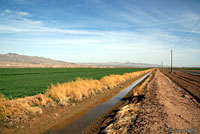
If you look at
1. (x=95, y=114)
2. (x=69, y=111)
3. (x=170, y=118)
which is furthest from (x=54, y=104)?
(x=170, y=118)

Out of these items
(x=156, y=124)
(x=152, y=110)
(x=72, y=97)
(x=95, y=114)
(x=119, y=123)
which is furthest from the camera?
(x=72, y=97)

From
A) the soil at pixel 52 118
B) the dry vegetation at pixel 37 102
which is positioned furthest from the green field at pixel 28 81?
the soil at pixel 52 118

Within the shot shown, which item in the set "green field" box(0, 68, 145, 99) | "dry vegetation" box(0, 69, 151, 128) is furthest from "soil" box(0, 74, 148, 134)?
"green field" box(0, 68, 145, 99)

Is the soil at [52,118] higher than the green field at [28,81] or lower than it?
lower

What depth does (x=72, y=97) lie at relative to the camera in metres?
11.6

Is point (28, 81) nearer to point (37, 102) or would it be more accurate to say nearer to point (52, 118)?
point (37, 102)

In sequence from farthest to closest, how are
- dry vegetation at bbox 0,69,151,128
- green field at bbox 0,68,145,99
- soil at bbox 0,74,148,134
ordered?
1. green field at bbox 0,68,145,99
2. dry vegetation at bbox 0,69,151,128
3. soil at bbox 0,74,148,134

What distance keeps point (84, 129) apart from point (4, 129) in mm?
3917

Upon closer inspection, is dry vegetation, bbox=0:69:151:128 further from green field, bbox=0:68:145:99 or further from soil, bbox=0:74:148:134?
green field, bbox=0:68:145:99

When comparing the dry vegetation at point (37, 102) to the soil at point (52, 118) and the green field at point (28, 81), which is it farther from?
the green field at point (28, 81)

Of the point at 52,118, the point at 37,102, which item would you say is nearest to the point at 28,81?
the point at 37,102

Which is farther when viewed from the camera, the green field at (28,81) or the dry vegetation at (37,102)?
the green field at (28,81)

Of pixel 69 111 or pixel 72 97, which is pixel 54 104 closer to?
pixel 69 111

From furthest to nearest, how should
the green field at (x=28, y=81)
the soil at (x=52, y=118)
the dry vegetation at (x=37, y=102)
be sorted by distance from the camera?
the green field at (x=28, y=81) → the dry vegetation at (x=37, y=102) → the soil at (x=52, y=118)
